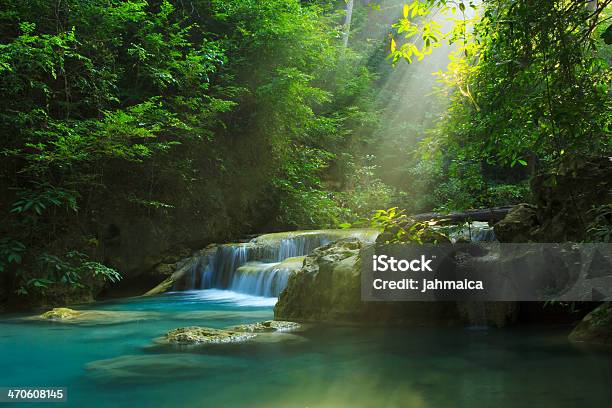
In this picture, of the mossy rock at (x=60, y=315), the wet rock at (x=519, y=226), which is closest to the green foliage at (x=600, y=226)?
the wet rock at (x=519, y=226)

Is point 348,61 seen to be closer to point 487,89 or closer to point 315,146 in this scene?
point 315,146

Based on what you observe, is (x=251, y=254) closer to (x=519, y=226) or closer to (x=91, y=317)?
(x=91, y=317)

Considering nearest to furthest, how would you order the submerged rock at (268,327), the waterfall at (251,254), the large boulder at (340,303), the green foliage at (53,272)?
the submerged rock at (268,327) → the large boulder at (340,303) → the green foliage at (53,272) → the waterfall at (251,254)

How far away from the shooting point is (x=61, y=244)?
29.2 ft

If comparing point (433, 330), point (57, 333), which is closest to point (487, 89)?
point (433, 330)

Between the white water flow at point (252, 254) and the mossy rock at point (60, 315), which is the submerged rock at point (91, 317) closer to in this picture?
the mossy rock at point (60, 315)

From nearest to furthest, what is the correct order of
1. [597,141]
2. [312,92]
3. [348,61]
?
[597,141], [312,92], [348,61]

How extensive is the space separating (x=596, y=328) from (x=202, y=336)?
3.99m

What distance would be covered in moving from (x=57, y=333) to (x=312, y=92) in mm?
9074

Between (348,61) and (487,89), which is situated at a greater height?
(348,61)

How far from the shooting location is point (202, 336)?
5148mm

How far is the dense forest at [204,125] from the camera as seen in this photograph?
346 cm

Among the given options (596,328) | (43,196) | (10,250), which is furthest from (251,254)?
(596,328)

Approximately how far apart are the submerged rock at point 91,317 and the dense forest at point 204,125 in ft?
2.17
